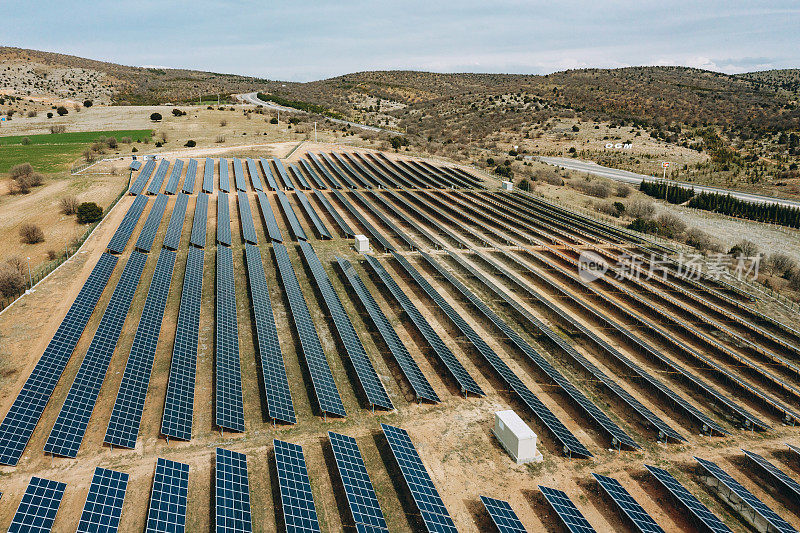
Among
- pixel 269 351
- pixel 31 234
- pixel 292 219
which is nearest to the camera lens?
pixel 269 351

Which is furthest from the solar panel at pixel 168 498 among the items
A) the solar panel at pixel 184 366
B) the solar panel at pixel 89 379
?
the solar panel at pixel 89 379

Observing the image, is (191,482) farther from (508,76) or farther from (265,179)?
(508,76)

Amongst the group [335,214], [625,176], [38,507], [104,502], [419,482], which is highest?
[625,176]

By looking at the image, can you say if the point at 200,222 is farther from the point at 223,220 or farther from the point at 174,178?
the point at 174,178

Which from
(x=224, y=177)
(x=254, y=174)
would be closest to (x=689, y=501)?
(x=224, y=177)

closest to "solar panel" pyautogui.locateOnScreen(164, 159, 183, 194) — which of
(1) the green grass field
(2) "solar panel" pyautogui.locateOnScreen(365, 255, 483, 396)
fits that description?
(1) the green grass field

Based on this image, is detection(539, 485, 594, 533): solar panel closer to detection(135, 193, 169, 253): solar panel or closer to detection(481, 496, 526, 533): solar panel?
detection(481, 496, 526, 533): solar panel
